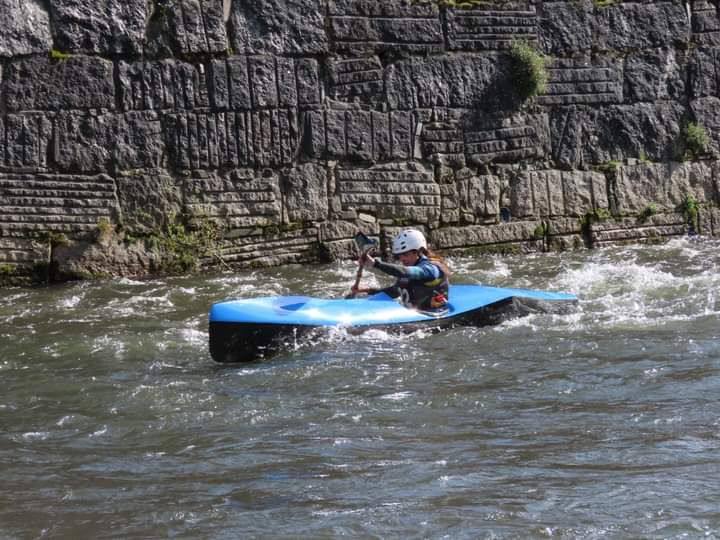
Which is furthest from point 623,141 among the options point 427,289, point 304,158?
point 427,289

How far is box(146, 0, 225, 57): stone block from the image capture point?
9.64 meters

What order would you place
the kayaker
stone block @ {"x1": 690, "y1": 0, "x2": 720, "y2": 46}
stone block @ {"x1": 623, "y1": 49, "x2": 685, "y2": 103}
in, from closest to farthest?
the kayaker
stone block @ {"x1": 623, "y1": 49, "x2": 685, "y2": 103}
stone block @ {"x1": 690, "y1": 0, "x2": 720, "y2": 46}

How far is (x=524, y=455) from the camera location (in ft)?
14.6

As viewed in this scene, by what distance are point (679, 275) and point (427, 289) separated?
2.56 meters

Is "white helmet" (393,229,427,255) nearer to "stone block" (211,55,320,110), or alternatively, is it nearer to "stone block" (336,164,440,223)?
"stone block" (336,164,440,223)

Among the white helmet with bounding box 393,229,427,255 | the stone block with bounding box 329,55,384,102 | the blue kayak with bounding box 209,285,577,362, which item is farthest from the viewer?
the stone block with bounding box 329,55,384,102

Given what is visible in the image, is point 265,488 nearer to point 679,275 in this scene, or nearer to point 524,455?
point 524,455

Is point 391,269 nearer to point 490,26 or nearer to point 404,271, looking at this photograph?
point 404,271

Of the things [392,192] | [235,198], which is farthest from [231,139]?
[392,192]

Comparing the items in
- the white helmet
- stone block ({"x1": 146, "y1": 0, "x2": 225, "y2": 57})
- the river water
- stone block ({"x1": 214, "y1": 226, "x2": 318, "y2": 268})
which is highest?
stone block ({"x1": 146, "y1": 0, "x2": 225, "y2": 57})

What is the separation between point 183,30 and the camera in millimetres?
9680

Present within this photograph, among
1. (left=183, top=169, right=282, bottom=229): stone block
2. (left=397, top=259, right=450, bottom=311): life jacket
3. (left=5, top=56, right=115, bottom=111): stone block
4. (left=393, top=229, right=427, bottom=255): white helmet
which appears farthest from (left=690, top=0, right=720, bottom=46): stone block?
(left=5, top=56, right=115, bottom=111): stone block

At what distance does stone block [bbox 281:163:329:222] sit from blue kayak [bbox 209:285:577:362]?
7.40 feet

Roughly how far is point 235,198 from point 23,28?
225cm
